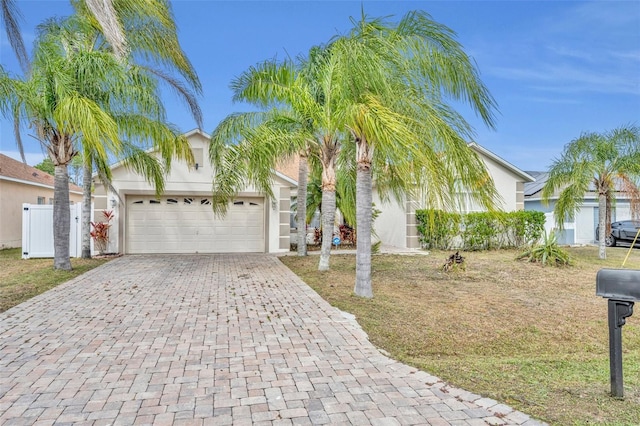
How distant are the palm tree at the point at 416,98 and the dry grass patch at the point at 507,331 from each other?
2085 mm

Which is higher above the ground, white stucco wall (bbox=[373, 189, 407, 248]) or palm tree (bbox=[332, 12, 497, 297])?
palm tree (bbox=[332, 12, 497, 297])

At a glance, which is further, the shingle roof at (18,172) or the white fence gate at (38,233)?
the shingle roof at (18,172)

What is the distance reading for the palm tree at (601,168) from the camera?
44.3 ft

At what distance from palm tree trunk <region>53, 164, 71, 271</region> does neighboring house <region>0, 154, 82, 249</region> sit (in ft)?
27.3

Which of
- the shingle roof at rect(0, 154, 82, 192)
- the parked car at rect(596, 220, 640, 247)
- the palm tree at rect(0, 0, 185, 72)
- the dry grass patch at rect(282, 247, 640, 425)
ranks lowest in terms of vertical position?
the dry grass patch at rect(282, 247, 640, 425)

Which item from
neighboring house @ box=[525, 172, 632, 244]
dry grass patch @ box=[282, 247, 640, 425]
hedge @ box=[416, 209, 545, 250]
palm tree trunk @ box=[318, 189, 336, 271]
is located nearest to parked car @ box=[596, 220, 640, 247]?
neighboring house @ box=[525, 172, 632, 244]

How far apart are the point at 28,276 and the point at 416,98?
399 inches

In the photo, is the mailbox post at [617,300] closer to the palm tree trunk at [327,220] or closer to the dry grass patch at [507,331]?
the dry grass patch at [507,331]

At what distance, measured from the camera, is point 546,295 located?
8469 millimetres

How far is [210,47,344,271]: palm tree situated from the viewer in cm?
939

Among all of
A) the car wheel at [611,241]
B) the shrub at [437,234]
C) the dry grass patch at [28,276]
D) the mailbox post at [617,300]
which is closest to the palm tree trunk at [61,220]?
the dry grass patch at [28,276]

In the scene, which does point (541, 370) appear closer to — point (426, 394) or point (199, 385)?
point (426, 394)

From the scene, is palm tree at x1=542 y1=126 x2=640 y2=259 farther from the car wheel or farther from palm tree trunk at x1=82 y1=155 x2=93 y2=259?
palm tree trunk at x1=82 y1=155 x2=93 y2=259

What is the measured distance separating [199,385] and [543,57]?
52.9 ft
